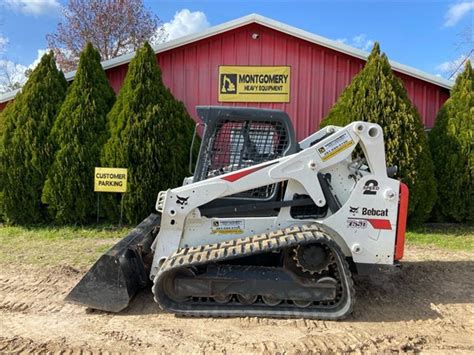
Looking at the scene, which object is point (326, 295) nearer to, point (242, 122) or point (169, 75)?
point (242, 122)

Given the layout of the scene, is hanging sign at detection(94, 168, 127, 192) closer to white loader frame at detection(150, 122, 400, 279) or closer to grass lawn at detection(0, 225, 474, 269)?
grass lawn at detection(0, 225, 474, 269)

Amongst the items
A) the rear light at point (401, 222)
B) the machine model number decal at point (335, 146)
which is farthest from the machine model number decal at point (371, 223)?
the machine model number decal at point (335, 146)

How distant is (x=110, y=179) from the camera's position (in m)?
7.70

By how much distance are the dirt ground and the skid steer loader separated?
7.8 inches

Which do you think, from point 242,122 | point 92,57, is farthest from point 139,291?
point 92,57

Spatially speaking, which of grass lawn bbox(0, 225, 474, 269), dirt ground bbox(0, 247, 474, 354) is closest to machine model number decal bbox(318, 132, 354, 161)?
dirt ground bbox(0, 247, 474, 354)

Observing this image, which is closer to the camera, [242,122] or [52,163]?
[242,122]

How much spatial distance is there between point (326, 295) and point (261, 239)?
82 cm

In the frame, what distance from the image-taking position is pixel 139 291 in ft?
15.2

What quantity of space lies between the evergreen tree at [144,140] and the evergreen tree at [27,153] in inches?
50.9

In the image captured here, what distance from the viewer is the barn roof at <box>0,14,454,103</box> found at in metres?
9.39

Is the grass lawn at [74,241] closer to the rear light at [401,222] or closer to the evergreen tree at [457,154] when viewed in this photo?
the evergreen tree at [457,154]

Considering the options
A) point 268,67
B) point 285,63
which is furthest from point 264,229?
point 285,63

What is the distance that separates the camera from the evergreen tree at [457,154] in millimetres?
8398
